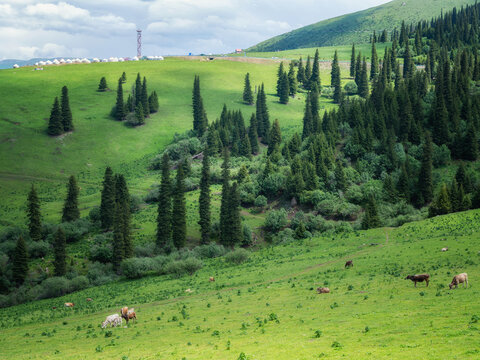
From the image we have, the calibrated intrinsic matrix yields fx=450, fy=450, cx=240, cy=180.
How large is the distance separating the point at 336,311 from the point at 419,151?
4302 inches

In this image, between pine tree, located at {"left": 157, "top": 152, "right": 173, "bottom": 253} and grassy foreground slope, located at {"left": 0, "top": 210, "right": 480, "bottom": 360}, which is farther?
pine tree, located at {"left": 157, "top": 152, "right": 173, "bottom": 253}

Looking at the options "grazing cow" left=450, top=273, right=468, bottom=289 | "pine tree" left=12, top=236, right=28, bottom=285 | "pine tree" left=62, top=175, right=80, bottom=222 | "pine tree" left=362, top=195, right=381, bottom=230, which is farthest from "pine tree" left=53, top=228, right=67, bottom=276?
"grazing cow" left=450, top=273, right=468, bottom=289

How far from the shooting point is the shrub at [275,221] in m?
108

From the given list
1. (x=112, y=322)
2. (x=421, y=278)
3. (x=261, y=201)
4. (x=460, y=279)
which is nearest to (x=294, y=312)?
(x=421, y=278)

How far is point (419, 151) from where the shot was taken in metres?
131

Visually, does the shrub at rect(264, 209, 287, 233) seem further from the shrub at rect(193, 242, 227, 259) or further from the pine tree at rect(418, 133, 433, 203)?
the pine tree at rect(418, 133, 433, 203)

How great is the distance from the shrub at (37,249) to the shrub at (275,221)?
49.9 metres

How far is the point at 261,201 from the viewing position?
406 ft

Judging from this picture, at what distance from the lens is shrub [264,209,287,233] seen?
4257 inches

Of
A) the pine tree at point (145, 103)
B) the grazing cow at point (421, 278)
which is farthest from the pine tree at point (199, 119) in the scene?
the grazing cow at point (421, 278)

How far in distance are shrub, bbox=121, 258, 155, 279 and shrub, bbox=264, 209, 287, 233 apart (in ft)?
117

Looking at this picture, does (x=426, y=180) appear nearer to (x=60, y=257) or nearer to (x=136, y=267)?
(x=136, y=267)

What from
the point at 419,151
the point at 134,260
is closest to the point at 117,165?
the point at 134,260

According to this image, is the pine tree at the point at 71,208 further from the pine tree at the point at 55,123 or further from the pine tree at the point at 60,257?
the pine tree at the point at 55,123
